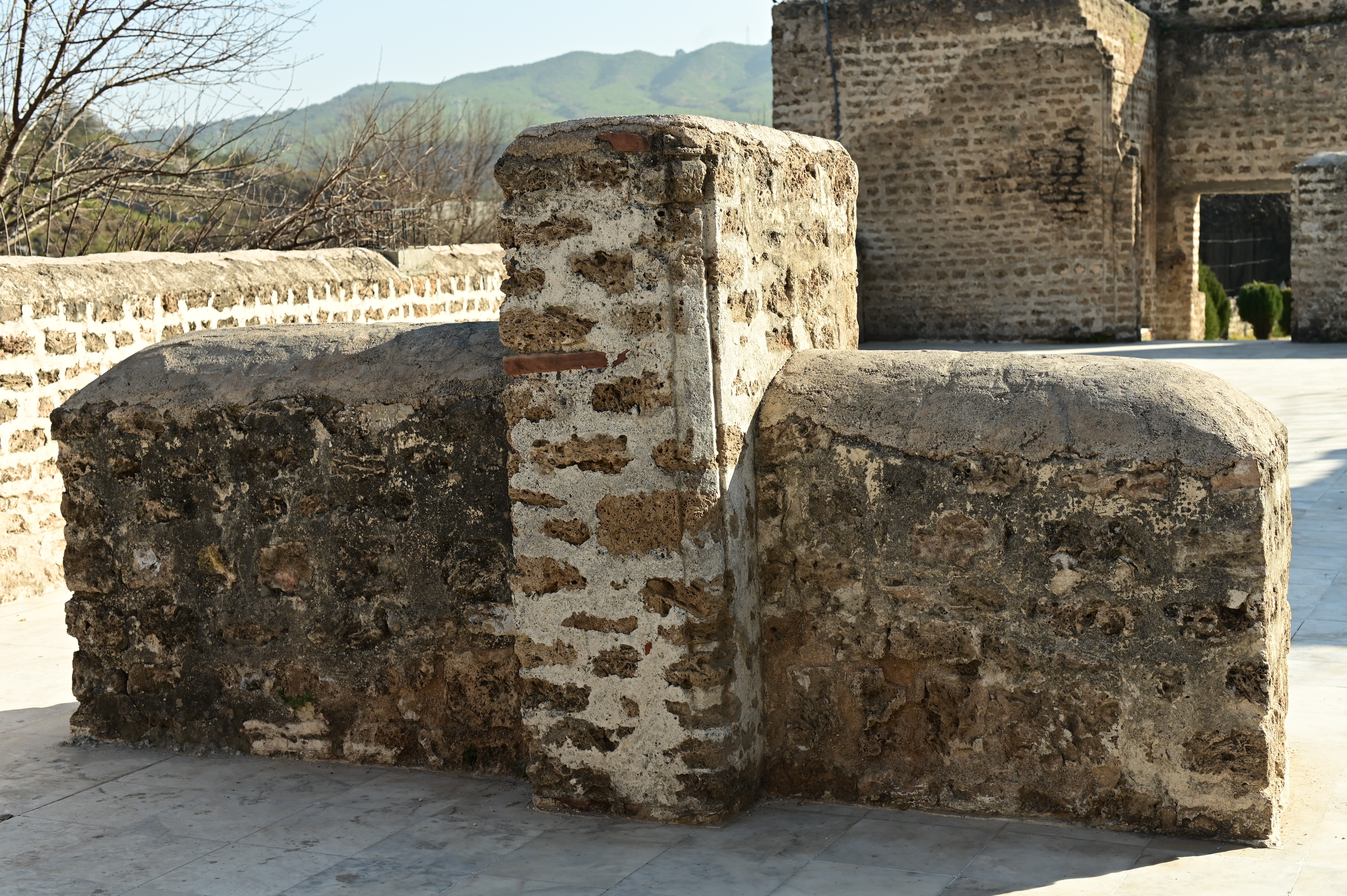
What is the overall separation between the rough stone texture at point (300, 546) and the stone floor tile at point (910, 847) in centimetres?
92

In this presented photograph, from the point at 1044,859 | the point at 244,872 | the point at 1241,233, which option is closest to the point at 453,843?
the point at 244,872

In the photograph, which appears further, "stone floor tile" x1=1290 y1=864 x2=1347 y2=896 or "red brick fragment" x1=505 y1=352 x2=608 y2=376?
"red brick fragment" x1=505 y1=352 x2=608 y2=376

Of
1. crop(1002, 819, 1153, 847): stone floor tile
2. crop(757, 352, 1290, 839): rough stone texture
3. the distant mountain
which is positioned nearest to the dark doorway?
crop(757, 352, 1290, 839): rough stone texture

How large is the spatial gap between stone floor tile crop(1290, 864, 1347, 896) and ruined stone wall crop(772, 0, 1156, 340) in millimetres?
12919

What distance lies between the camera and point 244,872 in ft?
9.82

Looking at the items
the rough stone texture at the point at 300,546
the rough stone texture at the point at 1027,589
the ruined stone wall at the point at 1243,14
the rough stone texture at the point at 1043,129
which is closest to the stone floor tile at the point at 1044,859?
the rough stone texture at the point at 1027,589

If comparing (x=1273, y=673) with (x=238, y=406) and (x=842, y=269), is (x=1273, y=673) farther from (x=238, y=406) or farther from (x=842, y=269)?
(x=238, y=406)

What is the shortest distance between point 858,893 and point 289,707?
1.74 metres

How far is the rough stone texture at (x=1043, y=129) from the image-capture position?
1473cm

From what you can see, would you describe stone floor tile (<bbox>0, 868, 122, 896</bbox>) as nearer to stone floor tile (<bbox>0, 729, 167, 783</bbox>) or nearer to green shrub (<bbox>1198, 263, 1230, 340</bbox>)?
stone floor tile (<bbox>0, 729, 167, 783</bbox>)

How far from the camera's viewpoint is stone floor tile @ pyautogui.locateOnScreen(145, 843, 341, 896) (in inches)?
114

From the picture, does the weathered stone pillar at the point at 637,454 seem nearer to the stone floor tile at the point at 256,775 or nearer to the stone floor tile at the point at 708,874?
the stone floor tile at the point at 708,874

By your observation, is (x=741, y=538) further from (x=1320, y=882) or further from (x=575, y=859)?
(x=1320, y=882)

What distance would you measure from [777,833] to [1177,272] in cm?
1495
